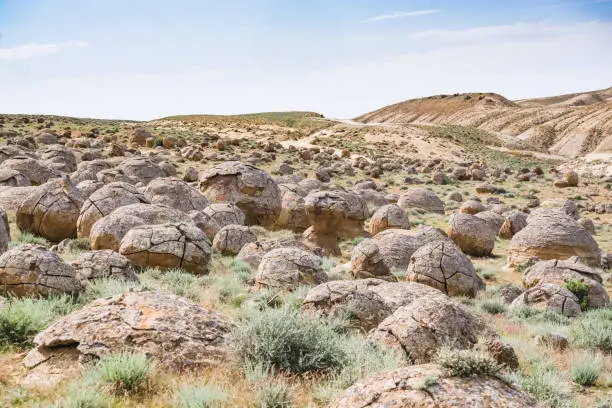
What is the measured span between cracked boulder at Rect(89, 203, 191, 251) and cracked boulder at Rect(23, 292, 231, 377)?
5830mm

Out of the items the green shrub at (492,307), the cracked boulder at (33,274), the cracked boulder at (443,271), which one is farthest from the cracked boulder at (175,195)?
the green shrub at (492,307)

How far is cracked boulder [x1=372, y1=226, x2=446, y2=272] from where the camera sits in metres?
14.1

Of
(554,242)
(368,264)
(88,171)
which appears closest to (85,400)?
(368,264)

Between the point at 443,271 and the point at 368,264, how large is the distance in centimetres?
171

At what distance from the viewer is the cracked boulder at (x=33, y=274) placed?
23.5 feet

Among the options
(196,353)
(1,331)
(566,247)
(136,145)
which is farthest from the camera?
(136,145)

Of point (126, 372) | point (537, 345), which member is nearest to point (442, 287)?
point (537, 345)

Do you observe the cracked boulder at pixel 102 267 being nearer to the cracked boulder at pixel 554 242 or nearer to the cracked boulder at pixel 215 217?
the cracked boulder at pixel 215 217

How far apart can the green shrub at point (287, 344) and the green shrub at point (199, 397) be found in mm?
743

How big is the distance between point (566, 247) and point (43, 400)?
1497 cm

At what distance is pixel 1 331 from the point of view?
18.9 feet

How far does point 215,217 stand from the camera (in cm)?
1546

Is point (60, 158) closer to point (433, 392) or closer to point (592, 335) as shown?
point (592, 335)

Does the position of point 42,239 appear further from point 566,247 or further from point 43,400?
point 566,247
